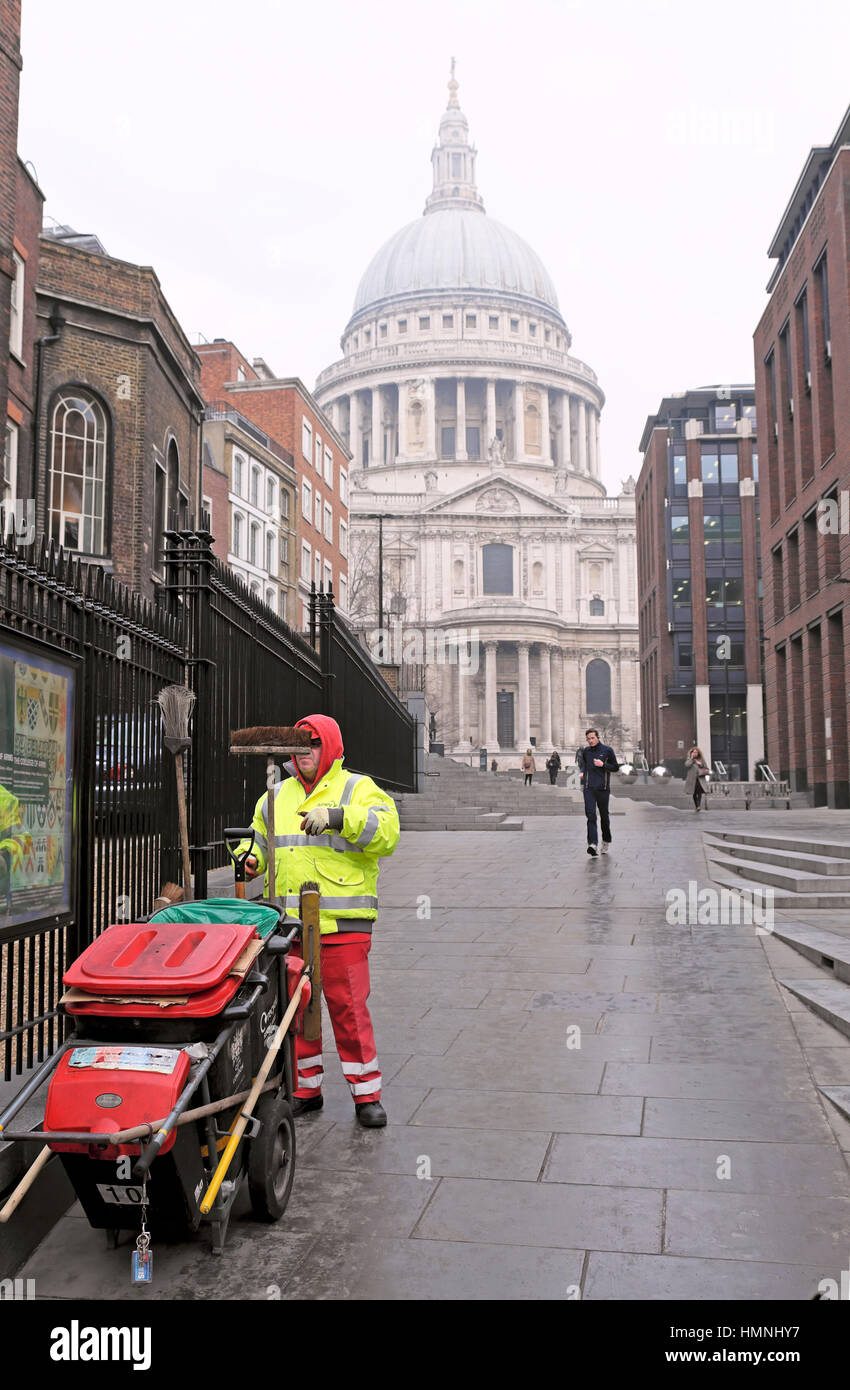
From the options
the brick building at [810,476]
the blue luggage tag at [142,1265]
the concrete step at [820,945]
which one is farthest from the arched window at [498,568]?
the blue luggage tag at [142,1265]

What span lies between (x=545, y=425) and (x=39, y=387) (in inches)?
3842

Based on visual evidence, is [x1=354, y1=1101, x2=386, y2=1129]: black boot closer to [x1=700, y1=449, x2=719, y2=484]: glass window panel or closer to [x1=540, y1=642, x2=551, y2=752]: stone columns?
[x1=700, y1=449, x2=719, y2=484]: glass window panel

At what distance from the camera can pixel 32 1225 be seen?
3.71m

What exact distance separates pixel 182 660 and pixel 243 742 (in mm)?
2272

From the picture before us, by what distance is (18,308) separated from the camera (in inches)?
776

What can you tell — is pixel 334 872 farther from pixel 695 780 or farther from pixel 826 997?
pixel 695 780

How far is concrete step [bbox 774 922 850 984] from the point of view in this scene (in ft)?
24.6

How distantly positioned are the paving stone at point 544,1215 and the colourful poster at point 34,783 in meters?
1.97

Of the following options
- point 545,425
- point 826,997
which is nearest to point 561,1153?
point 826,997

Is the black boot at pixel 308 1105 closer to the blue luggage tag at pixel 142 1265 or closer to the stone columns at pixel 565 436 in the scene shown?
the blue luggage tag at pixel 142 1265

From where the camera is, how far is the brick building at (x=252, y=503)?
40.5 m

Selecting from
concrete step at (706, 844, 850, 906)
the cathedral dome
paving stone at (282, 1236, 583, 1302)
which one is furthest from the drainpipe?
the cathedral dome

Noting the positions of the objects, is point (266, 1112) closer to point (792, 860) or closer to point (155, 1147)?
point (155, 1147)
